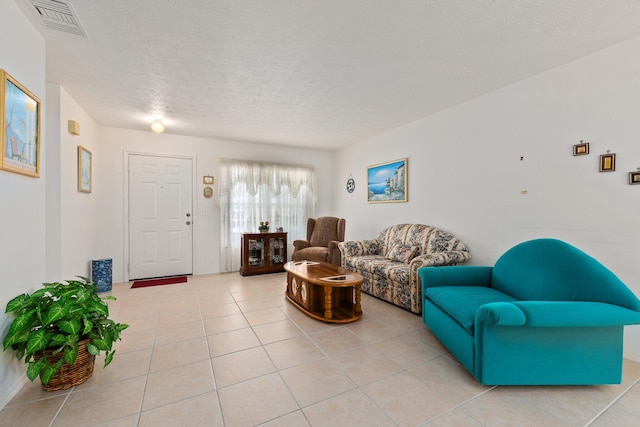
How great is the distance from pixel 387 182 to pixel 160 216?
151 inches

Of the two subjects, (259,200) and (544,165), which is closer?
(544,165)

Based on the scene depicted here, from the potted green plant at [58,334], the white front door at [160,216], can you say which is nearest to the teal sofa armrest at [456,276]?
the potted green plant at [58,334]

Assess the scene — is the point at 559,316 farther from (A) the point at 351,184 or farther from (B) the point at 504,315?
(A) the point at 351,184

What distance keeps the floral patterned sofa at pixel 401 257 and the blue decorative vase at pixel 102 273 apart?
3.38 meters

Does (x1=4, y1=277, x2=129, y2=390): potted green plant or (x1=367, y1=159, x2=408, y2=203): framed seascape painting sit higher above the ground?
(x1=367, y1=159, x2=408, y2=203): framed seascape painting

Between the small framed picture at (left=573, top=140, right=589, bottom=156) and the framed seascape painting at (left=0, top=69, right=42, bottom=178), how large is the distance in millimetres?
4116

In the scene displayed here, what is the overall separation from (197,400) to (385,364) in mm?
1280

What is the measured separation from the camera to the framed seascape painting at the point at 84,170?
324 centimetres

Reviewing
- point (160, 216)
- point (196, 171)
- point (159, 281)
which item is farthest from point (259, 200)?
point (159, 281)

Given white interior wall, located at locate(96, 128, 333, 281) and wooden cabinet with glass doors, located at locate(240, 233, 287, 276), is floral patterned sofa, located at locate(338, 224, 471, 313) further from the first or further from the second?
white interior wall, located at locate(96, 128, 333, 281)

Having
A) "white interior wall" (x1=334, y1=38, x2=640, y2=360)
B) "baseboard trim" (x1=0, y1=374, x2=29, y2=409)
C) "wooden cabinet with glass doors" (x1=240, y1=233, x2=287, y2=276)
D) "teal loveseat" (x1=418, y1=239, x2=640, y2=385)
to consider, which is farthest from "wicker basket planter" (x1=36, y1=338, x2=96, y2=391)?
"white interior wall" (x1=334, y1=38, x2=640, y2=360)

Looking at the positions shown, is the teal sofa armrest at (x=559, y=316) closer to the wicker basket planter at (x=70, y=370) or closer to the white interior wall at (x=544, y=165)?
the white interior wall at (x=544, y=165)

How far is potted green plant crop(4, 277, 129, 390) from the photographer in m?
1.53

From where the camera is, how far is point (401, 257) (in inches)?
137
